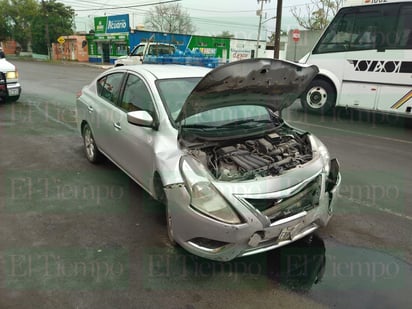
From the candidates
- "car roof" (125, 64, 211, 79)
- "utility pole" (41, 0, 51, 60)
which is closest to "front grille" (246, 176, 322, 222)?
"car roof" (125, 64, 211, 79)

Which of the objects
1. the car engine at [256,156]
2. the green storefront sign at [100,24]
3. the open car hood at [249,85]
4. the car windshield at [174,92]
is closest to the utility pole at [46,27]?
the green storefront sign at [100,24]

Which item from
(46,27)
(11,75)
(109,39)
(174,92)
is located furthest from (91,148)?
(46,27)

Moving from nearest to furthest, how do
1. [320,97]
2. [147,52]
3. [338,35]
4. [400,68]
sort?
[400,68] → [338,35] → [320,97] → [147,52]

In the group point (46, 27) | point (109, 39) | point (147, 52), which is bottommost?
point (147, 52)

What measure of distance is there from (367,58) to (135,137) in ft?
23.4

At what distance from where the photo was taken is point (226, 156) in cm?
313

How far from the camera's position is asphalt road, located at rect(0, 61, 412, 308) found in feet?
8.70

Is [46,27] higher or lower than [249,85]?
higher

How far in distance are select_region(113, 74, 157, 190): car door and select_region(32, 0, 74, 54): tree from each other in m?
47.5

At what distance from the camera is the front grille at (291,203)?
265 centimetres

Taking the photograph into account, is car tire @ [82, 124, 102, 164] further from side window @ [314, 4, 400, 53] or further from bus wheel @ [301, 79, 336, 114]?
side window @ [314, 4, 400, 53]

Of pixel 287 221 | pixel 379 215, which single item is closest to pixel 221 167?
pixel 287 221

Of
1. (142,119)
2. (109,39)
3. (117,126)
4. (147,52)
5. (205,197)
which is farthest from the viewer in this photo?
(109,39)

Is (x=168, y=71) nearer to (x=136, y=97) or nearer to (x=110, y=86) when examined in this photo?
(x=136, y=97)
